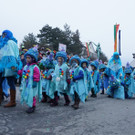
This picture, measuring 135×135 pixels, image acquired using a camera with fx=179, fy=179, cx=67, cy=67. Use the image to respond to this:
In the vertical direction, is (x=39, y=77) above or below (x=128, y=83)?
above

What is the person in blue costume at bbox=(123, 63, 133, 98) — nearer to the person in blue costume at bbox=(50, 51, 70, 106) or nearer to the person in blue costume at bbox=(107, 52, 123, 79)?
the person in blue costume at bbox=(107, 52, 123, 79)

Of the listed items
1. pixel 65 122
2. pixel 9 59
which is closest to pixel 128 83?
pixel 65 122

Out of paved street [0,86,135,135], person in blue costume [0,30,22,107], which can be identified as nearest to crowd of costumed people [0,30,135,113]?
person in blue costume [0,30,22,107]

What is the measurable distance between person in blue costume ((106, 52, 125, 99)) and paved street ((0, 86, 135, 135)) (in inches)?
113

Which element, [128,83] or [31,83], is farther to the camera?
[128,83]

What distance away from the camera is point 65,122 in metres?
3.80

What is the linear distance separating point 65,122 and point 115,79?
440 cm

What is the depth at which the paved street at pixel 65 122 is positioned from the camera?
10.7ft

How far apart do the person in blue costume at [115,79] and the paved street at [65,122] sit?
287cm

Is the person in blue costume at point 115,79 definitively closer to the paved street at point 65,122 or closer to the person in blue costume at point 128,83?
the person in blue costume at point 128,83

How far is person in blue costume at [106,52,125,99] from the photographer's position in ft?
24.9

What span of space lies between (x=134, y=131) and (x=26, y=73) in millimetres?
2809

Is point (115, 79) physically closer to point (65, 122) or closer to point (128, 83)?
point (128, 83)

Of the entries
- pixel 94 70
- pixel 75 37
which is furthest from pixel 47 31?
pixel 94 70
